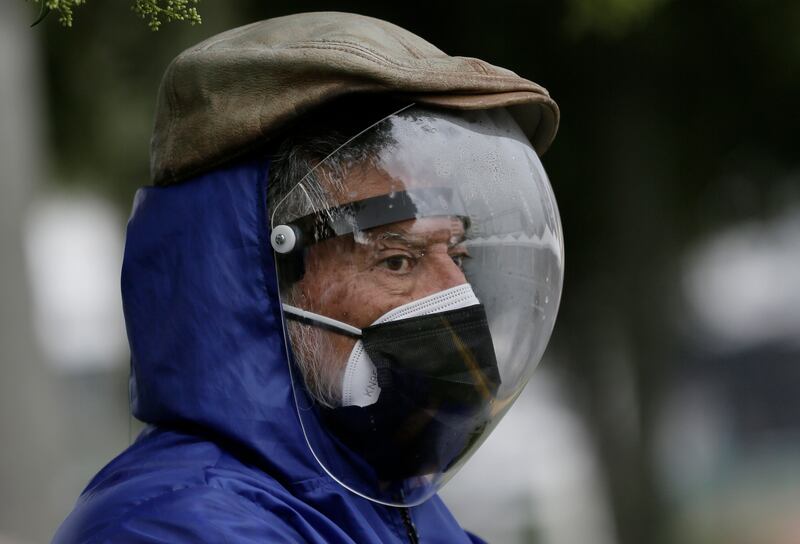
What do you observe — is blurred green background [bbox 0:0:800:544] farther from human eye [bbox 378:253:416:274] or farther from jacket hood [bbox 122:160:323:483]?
jacket hood [bbox 122:160:323:483]

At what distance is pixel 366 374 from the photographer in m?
1.93

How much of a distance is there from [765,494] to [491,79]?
10860 millimetres

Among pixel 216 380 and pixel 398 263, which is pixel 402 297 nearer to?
pixel 398 263

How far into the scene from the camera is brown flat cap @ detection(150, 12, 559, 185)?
1.91 metres

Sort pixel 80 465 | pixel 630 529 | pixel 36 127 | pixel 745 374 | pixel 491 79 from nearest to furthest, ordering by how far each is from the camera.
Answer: pixel 491 79, pixel 36 127, pixel 630 529, pixel 80 465, pixel 745 374

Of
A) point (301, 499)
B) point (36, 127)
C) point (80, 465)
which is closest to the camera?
point (301, 499)

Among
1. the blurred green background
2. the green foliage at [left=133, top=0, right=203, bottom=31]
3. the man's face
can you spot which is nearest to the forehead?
the man's face

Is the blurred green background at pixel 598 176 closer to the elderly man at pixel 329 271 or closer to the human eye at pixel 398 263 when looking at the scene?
the elderly man at pixel 329 271

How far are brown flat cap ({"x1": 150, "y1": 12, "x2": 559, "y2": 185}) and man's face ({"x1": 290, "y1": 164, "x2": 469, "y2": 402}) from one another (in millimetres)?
169

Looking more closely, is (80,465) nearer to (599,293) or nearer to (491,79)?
(599,293)

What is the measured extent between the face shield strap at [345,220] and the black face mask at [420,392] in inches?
6.8

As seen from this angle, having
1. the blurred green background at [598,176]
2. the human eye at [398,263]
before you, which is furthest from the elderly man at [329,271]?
the blurred green background at [598,176]

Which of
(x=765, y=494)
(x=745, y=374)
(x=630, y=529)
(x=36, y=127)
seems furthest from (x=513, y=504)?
(x=36, y=127)

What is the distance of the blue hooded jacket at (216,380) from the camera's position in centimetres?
176
